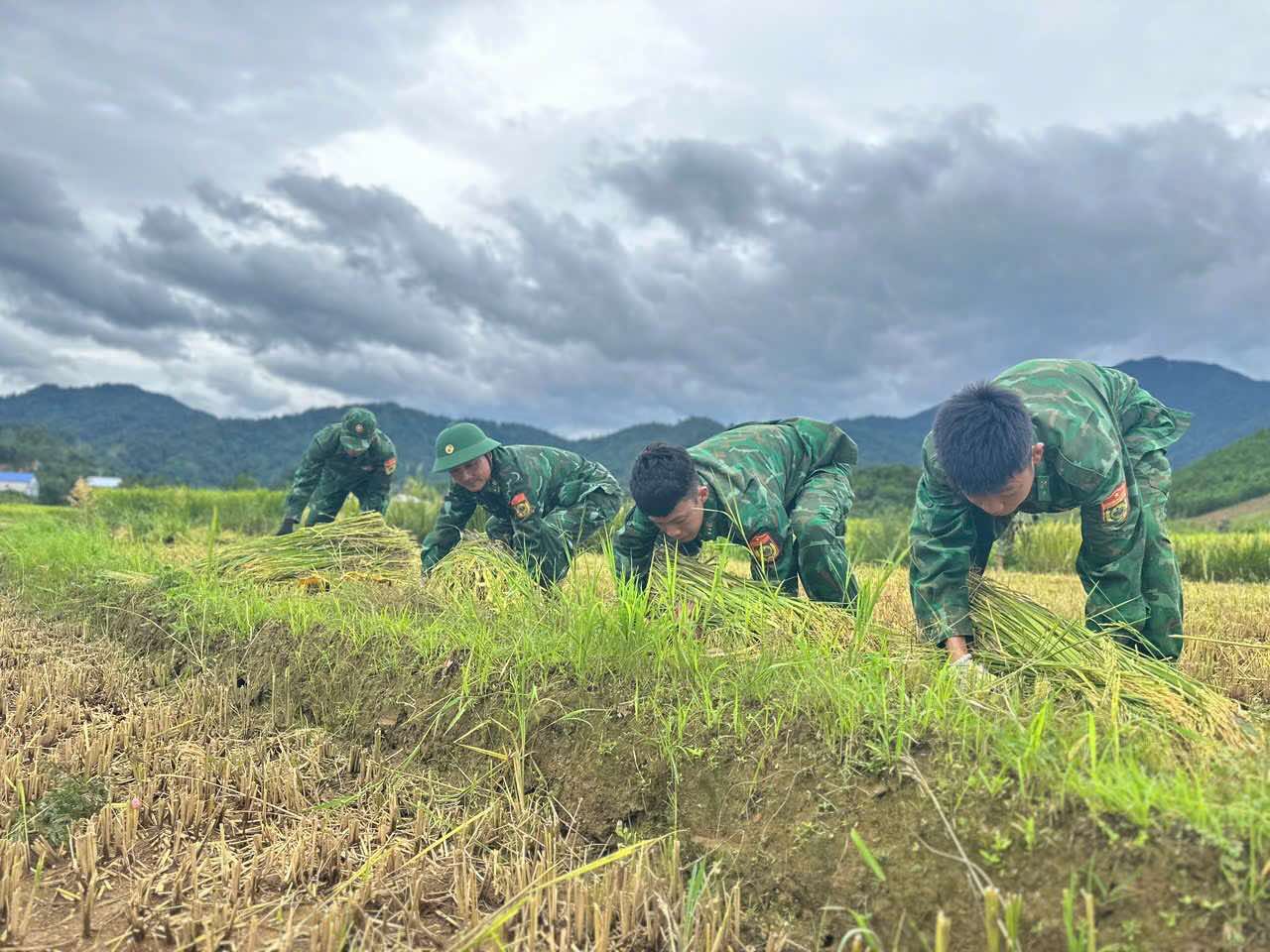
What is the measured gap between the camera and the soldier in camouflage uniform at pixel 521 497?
6.07 meters

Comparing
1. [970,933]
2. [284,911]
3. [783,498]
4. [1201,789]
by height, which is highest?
[783,498]

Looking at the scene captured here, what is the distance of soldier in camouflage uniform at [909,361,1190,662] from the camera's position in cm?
323

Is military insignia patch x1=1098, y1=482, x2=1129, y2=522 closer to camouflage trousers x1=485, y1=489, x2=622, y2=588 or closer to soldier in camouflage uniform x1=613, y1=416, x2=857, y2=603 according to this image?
soldier in camouflage uniform x1=613, y1=416, x2=857, y2=603

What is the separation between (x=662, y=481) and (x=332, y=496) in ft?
24.1

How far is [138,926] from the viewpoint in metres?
2.25

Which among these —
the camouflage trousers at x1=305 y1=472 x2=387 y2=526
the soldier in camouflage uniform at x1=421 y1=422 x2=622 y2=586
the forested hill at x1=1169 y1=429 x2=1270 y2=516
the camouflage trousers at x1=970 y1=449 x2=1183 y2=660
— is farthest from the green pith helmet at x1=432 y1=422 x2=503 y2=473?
the forested hill at x1=1169 y1=429 x2=1270 y2=516

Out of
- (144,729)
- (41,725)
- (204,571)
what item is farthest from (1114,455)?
(204,571)

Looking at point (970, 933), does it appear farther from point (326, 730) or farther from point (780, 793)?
point (326, 730)

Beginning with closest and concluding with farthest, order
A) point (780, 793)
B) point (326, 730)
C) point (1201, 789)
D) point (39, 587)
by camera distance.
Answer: point (1201, 789)
point (780, 793)
point (326, 730)
point (39, 587)

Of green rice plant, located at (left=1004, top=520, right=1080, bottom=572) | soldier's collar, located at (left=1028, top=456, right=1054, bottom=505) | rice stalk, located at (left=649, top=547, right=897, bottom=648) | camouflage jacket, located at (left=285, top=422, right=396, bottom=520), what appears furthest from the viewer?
green rice plant, located at (left=1004, top=520, right=1080, bottom=572)

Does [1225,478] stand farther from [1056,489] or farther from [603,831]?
[603,831]

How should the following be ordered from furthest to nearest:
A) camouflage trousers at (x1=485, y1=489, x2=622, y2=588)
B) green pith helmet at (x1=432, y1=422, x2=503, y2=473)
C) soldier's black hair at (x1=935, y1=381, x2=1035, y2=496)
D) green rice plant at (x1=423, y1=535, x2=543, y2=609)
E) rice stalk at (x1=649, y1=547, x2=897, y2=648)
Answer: green pith helmet at (x1=432, y1=422, x2=503, y2=473) < camouflage trousers at (x1=485, y1=489, x2=622, y2=588) < green rice plant at (x1=423, y1=535, x2=543, y2=609) < rice stalk at (x1=649, y1=547, x2=897, y2=648) < soldier's black hair at (x1=935, y1=381, x2=1035, y2=496)

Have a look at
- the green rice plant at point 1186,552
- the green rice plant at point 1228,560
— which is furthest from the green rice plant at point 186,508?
the green rice plant at point 1228,560

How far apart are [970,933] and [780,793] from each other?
0.68 m
